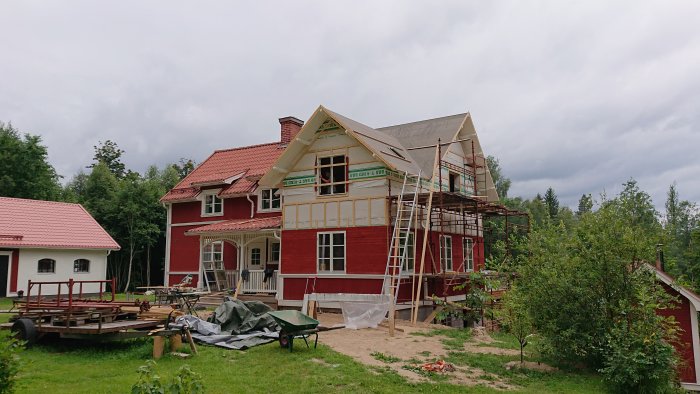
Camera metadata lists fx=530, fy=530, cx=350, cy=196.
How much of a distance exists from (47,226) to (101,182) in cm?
1069

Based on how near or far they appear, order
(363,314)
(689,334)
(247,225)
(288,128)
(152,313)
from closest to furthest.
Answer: (152,313), (689,334), (363,314), (247,225), (288,128)

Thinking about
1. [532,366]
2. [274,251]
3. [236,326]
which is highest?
[274,251]

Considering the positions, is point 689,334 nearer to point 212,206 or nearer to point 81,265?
point 212,206

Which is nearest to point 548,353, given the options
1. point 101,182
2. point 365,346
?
point 365,346

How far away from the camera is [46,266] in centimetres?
2562

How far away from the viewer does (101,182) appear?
36.7 meters

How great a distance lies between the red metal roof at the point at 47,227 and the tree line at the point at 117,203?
3514mm

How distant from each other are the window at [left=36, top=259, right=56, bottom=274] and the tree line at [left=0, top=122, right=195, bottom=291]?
6163 mm

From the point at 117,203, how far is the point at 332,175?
19.0 meters

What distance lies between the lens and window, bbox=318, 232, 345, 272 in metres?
19.0

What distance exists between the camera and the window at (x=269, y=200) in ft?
77.5

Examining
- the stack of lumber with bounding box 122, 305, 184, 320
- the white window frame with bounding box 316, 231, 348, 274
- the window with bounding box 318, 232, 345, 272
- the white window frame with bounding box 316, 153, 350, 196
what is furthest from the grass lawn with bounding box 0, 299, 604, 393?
the white window frame with bounding box 316, 153, 350, 196

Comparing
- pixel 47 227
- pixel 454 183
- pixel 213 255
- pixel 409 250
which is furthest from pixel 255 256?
pixel 47 227

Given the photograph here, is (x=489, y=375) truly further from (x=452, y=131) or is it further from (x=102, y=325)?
(x=452, y=131)
